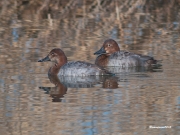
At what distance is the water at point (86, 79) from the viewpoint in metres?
7.10

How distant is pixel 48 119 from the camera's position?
7.24 m

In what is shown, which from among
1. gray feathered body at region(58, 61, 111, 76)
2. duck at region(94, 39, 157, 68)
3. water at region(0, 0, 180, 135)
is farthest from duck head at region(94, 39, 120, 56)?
gray feathered body at region(58, 61, 111, 76)

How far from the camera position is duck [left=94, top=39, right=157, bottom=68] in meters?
10.9

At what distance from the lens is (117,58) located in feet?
36.8

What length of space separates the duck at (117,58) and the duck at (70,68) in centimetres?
72

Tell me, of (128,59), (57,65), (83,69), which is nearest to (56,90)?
(83,69)

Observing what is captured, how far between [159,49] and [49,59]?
2.35 m

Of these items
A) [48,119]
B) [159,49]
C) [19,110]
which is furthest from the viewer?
[159,49]

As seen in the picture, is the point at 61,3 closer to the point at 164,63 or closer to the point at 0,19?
the point at 0,19

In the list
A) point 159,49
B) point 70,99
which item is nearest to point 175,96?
point 70,99

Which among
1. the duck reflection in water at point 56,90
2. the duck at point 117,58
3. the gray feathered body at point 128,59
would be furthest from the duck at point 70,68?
the gray feathered body at point 128,59

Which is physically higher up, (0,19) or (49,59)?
(0,19)

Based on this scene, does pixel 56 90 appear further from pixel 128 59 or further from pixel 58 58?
pixel 128 59

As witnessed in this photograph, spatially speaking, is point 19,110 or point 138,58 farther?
point 138,58
